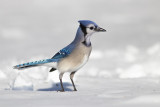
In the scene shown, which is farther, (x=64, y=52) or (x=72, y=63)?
(x=64, y=52)

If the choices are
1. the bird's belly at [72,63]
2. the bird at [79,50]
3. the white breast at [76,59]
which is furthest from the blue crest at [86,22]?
the bird's belly at [72,63]

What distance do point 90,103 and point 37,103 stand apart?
861mm

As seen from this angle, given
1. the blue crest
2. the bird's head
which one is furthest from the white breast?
the blue crest

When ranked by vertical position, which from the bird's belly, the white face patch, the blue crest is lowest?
the bird's belly

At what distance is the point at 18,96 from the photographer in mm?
6566

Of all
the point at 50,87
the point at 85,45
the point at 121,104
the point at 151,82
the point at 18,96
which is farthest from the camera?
the point at 151,82

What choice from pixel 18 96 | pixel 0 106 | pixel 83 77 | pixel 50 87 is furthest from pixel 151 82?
pixel 0 106

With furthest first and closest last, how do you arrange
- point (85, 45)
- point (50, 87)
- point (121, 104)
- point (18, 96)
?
point (50, 87) < point (85, 45) < point (18, 96) < point (121, 104)

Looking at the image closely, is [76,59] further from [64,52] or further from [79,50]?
[64,52]

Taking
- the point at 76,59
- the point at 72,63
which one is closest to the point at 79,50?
the point at 76,59

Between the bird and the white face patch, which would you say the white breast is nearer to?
the bird

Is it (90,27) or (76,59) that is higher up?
(90,27)

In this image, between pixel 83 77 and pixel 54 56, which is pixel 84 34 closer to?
pixel 54 56

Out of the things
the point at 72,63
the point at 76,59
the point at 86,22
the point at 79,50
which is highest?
the point at 86,22
